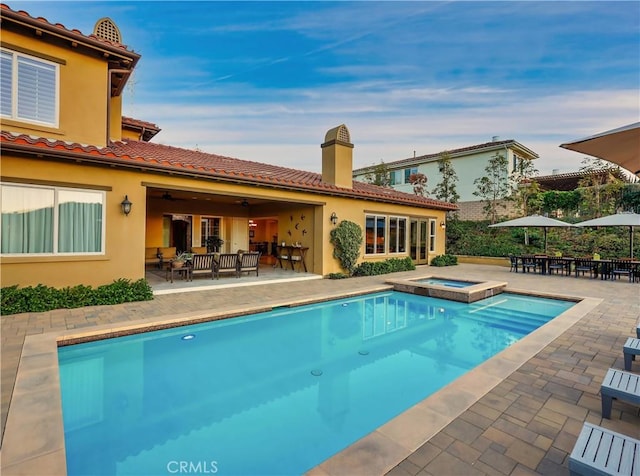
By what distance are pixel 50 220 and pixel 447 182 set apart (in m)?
25.0

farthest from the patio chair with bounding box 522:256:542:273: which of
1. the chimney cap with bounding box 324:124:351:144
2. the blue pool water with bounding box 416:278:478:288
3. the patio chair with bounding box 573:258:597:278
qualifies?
the chimney cap with bounding box 324:124:351:144

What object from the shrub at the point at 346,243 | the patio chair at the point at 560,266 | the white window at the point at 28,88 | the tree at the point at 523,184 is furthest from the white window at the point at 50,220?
the tree at the point at 523,184

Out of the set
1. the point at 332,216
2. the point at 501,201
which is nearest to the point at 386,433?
the point at 332,216

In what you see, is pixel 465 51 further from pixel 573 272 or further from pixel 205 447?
pixel 205 447

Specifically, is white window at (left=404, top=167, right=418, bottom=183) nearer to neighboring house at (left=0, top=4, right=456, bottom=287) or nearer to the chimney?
the chimney

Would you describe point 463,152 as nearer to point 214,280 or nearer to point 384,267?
point 384,267

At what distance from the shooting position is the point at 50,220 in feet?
26.1

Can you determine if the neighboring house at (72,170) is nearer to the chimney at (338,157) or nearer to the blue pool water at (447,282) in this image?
the chimney at (338,157)

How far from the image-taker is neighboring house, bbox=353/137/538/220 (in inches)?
949

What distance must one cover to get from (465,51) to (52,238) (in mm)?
15705

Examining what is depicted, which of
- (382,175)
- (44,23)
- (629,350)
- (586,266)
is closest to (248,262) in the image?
(44,23)

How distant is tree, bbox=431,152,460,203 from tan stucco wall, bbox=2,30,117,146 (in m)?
23.1

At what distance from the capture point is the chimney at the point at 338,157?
1443cm

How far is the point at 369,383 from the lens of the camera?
5.00m
